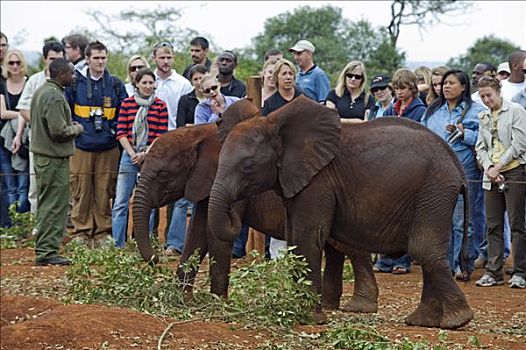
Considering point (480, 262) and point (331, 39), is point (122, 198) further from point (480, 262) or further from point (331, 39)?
point (331, 39)

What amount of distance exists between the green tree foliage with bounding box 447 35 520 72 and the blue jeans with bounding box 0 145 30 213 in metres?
28.4

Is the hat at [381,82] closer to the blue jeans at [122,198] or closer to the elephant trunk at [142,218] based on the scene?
the blue jeans at [122,198]

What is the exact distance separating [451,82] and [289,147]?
11.8 ft

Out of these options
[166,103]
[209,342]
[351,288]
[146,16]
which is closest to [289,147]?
[209,342]

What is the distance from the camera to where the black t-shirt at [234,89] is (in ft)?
45.9

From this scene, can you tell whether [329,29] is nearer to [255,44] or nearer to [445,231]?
[255,44]

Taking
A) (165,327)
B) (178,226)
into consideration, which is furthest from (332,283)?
(178,226)

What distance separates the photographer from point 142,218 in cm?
1091

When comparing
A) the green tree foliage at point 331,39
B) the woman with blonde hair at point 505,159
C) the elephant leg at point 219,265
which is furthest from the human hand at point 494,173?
the green tree foliage at point 331,39

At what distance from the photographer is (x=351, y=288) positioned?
12500 millimetres

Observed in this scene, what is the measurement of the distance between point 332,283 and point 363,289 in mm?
300

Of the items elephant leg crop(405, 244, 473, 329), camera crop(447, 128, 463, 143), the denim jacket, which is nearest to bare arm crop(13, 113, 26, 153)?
the denim jacket

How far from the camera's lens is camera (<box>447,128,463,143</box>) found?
12896 millimetres

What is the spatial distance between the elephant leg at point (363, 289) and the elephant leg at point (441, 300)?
907mm
